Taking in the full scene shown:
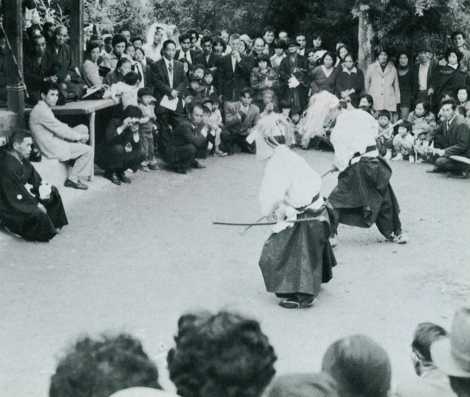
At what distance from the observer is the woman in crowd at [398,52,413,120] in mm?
14102

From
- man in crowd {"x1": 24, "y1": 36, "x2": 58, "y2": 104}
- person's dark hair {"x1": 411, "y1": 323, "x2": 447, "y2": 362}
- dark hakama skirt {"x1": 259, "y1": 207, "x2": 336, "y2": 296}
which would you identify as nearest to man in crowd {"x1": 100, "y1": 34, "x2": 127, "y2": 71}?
man in crowd {"x1": 24, "y1": 36, "x2": 58, "y2": 104}

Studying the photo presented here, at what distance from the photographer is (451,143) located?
1222 centimetres

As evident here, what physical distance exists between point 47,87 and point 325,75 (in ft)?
17.0

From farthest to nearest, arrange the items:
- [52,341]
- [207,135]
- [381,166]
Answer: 1. [207,135]
2. [381,166]
3. [52,341]

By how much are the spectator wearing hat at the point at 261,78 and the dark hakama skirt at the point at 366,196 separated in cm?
595

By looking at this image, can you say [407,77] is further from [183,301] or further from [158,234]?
[183,301]

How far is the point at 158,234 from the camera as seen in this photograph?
872 cm

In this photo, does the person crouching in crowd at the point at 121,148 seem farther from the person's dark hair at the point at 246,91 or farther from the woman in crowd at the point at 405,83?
the woman in crowd at the point at 405,83

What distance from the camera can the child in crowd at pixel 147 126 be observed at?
38.1ft

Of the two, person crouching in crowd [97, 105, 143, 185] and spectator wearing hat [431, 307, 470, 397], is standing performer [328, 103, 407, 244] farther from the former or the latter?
spectator wearing hat [431, 307, 470, 397]

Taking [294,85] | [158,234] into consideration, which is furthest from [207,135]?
[158,234]

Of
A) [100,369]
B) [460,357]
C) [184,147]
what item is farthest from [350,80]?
[100,369]

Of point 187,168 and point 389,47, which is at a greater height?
point 389,47

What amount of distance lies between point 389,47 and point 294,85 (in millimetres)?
1700
